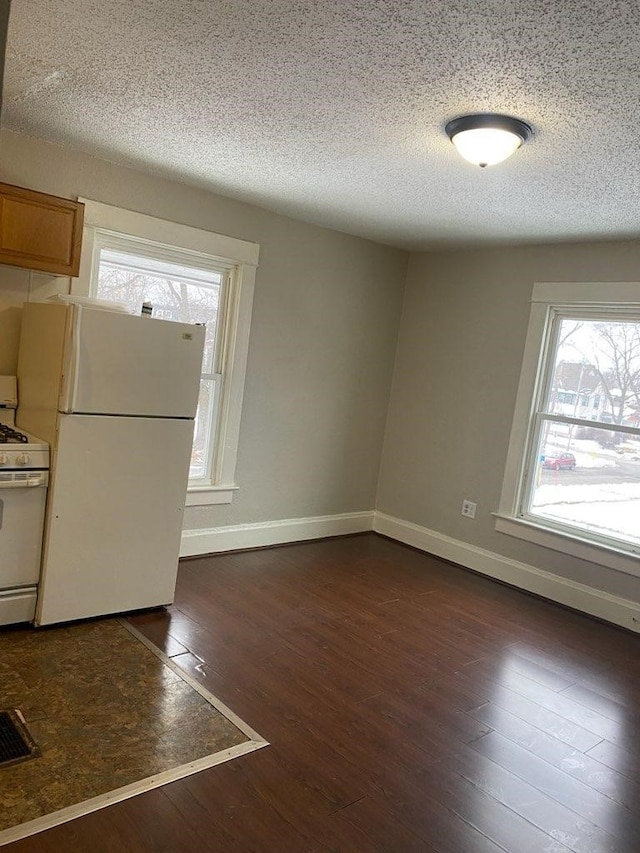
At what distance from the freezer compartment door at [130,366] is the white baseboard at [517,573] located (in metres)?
2.49

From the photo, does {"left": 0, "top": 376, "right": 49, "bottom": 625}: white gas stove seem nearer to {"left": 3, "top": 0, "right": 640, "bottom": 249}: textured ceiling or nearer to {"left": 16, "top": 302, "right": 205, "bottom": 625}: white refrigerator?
{"left": 16, "top": 302, "right": 205, "bottom": 625}: white refrigerator

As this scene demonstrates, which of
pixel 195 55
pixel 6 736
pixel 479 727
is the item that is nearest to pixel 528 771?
pixel 479 727

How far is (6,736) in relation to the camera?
2.13 metres

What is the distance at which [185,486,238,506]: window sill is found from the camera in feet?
13.4

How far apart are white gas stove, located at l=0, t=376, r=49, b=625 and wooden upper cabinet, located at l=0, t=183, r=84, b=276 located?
0.85 meters

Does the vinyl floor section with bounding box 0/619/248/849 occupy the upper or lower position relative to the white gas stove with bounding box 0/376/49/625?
lower

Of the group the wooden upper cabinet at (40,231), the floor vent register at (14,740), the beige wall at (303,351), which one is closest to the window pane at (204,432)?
the beige wall at (303,351)

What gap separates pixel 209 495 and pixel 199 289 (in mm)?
1361

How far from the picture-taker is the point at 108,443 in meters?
2.97

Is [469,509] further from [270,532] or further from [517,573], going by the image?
Result: [270,532]

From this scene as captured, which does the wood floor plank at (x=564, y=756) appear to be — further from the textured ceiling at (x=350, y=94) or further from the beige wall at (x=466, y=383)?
the textured ceiling at (x=350, y=94)

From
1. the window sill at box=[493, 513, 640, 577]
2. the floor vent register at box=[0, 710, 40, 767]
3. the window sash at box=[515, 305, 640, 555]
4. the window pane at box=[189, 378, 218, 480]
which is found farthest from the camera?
the window pane at box=[189, 378, 218, 480]

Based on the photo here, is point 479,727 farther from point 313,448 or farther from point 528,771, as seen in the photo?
point 313,448

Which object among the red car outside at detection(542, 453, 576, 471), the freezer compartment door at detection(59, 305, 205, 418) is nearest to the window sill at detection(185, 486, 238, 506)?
the freezer compartment door at detection(59, 305, 205, 418)
